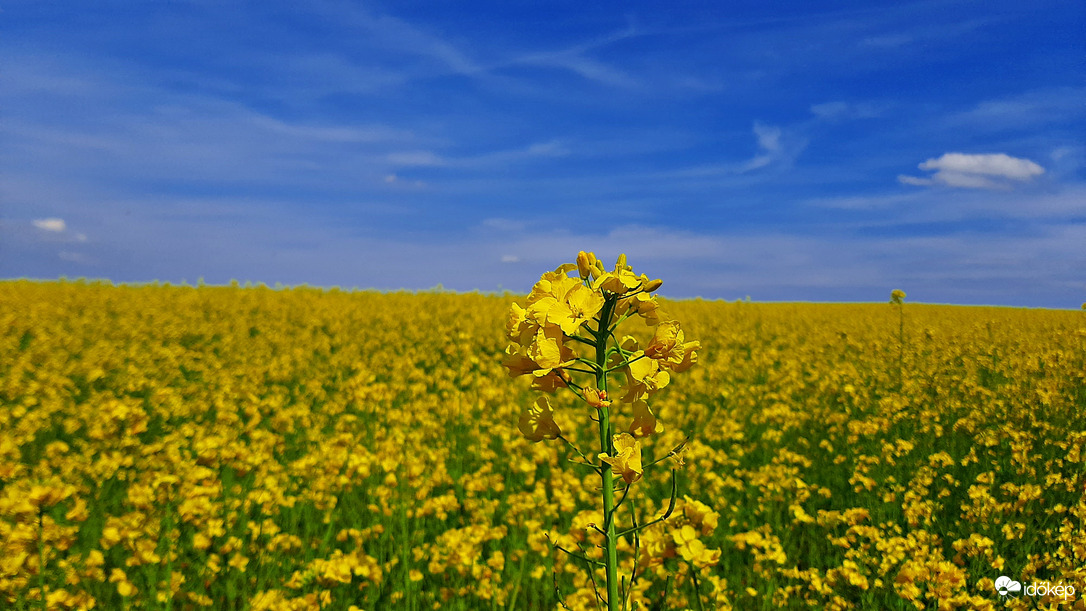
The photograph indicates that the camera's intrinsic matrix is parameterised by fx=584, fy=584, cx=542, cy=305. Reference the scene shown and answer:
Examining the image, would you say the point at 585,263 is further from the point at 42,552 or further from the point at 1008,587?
the point at 1008,587

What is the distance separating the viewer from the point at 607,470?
55.4 inches

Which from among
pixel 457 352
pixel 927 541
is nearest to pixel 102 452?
pixel 927 541

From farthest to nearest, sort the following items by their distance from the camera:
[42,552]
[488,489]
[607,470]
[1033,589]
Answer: [488,489] → [1033,589] → [42,552] → [607,470]

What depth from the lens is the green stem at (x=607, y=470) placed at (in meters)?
1.35

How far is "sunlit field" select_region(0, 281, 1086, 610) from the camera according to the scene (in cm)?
278

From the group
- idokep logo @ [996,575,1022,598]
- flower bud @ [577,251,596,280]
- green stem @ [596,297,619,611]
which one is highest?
flower bud @ [577,251,596,280]

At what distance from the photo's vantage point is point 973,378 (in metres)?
7.66

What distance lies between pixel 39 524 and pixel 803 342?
1361 cm

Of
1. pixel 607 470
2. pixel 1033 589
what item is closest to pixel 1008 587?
pixel 1033 589

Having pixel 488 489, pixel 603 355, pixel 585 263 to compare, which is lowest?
pixel 488 489

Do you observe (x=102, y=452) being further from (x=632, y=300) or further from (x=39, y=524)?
(x=632, y=300)

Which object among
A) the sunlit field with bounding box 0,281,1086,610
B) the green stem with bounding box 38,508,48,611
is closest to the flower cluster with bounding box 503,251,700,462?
the sunlit field with bounding box 0,281,1086,610

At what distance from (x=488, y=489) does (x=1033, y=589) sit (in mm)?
3237

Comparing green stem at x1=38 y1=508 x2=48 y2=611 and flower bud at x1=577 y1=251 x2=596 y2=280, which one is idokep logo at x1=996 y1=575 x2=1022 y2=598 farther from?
green stem at x1=38 y1=508 x2=48 y2=611
